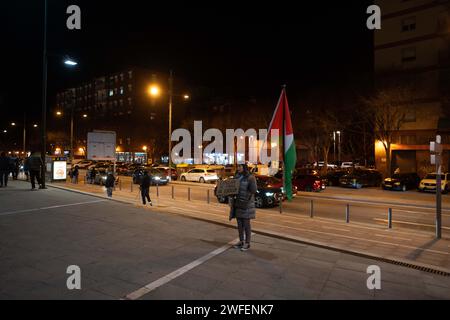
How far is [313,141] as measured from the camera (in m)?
42.2

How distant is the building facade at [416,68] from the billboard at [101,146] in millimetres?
25356

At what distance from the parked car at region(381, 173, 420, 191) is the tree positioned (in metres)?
4.18

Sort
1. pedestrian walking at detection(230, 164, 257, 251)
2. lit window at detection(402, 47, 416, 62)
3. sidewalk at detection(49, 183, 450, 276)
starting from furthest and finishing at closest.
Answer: lit window at detection(402, 47, 416, 62) → sidewalk at detection(49, 183, 450, 276) → pedestrian walking at detection(230, 164, 257, 251)

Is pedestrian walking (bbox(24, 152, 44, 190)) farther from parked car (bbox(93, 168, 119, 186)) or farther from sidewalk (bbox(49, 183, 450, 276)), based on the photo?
sidewalk (bbox(49, 183, 450, 276))

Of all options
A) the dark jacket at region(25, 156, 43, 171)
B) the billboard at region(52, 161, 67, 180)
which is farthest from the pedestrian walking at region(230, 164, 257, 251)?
the billboard at region(52, 161, 67, 180)

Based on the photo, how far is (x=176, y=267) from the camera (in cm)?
593

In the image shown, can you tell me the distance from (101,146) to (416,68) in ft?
101

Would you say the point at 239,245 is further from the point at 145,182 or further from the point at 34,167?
the point at 34,167

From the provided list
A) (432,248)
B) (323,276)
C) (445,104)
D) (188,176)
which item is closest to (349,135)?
(445,104)

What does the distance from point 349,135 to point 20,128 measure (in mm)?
65655

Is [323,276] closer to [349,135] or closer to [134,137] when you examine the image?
[349,135]

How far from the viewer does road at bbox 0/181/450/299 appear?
4934mm

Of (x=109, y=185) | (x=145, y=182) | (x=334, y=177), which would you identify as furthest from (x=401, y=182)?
(x=109, y=185)

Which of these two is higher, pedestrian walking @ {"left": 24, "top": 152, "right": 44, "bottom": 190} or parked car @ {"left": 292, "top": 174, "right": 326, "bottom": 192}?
pedestrian walking @ {"left": 24, "top": 152, "right": 44, "bottom": 190}
